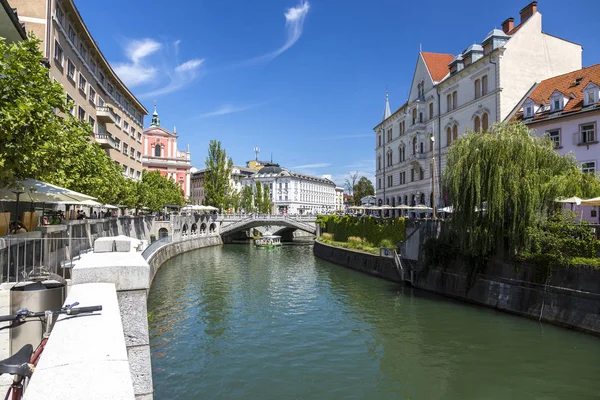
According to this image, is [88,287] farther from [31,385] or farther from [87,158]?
[87,158]

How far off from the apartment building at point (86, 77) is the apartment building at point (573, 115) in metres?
35.1

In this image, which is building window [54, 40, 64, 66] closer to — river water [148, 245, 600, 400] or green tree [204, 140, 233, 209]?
river water [148, 245, 600, 400]

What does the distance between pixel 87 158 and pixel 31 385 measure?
25.1 m

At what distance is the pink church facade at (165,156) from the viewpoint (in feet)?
268

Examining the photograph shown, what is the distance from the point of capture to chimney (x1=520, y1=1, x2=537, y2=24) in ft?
135

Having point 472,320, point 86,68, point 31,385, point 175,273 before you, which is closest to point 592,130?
point 472,320

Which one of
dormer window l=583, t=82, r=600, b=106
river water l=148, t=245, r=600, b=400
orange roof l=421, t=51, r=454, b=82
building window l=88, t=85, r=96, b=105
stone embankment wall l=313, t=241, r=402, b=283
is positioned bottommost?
river water l=148, t=245, r=600, b=400

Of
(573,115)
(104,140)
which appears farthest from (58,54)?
(573,115)

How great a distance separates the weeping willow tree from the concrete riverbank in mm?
1392

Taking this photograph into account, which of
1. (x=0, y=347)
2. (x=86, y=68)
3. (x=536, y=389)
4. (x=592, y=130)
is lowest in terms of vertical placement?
(x=536, y=389)

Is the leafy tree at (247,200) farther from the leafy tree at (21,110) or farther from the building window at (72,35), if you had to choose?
the leafy tree at (21,110)

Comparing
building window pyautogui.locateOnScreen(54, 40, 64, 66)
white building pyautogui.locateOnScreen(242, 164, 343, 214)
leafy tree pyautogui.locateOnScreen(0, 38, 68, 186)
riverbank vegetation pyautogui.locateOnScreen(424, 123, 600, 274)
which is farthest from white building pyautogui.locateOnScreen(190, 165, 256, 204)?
leafy tree pyautogui.locateOnScreen(0, 38, 68, 186)

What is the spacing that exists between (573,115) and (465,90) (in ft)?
44.0

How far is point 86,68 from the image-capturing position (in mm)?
40688
